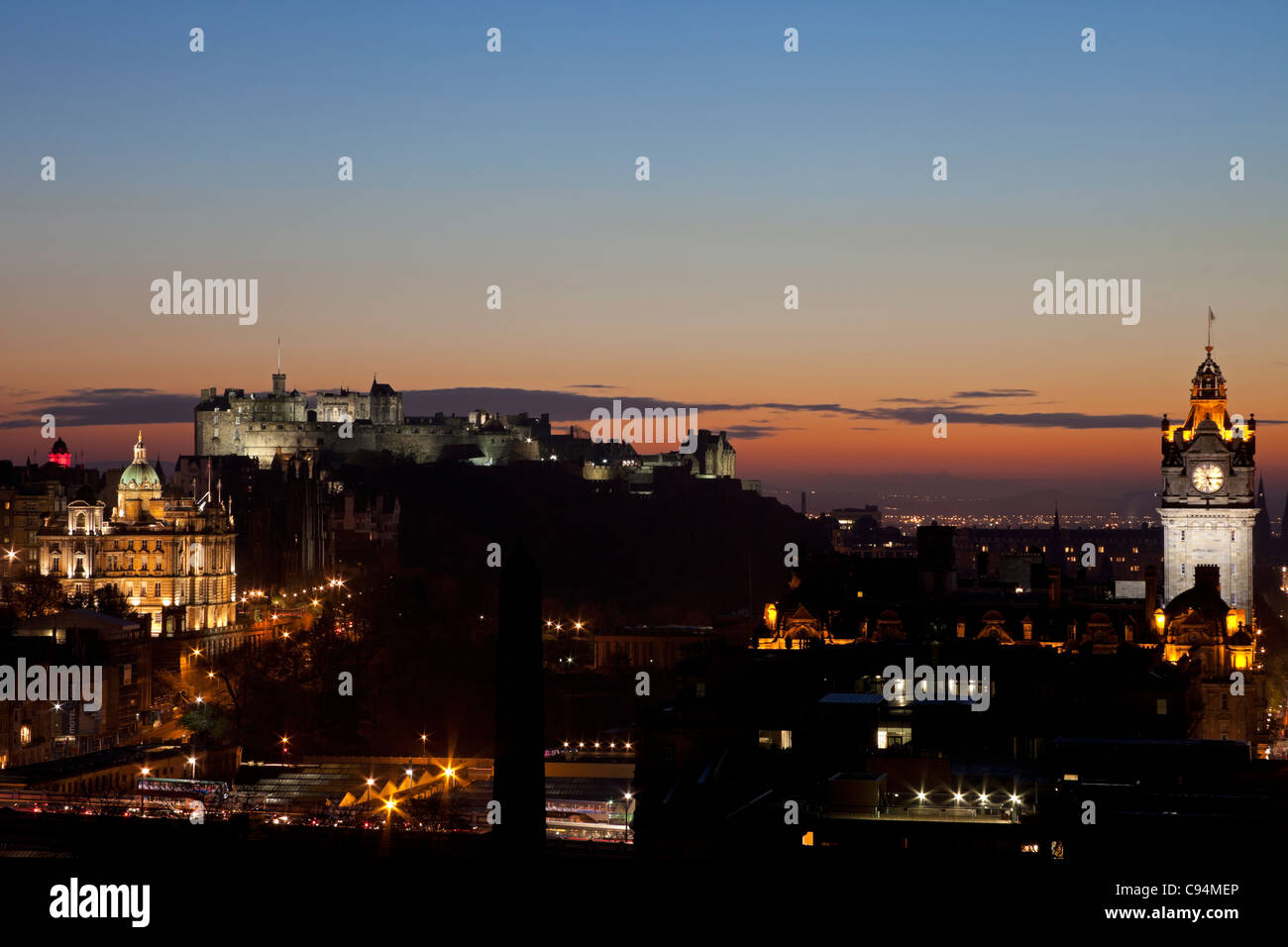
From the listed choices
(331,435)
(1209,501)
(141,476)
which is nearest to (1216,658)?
(1209,501)

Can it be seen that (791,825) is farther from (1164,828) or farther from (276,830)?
(276,830)

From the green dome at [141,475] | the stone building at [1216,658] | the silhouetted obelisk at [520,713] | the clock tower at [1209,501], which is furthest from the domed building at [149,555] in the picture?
the silhouetted obelisk at [520,713]

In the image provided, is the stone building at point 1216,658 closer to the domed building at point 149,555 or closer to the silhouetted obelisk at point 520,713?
the silhouetted obelisk at point 520,713

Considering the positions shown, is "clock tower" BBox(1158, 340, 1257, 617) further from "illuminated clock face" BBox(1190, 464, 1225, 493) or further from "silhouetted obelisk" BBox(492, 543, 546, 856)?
"silhouetted obelisk" BBox(492, 543, 546, 856)

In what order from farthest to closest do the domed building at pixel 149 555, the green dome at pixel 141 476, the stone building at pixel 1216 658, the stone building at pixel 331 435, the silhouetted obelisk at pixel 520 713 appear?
the stone building at pixel 331 435, the green dome at pixel 141 476, the domed building at pixel 149 555, the stone building at pixel 1216 658, the silhouetted obelisk at pixel 520 713

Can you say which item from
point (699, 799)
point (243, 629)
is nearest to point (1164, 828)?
point (699, 799)

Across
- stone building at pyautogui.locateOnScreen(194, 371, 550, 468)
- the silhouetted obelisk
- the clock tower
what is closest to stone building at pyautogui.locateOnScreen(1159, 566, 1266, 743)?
the clock tower

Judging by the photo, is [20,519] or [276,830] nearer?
[276,830]
